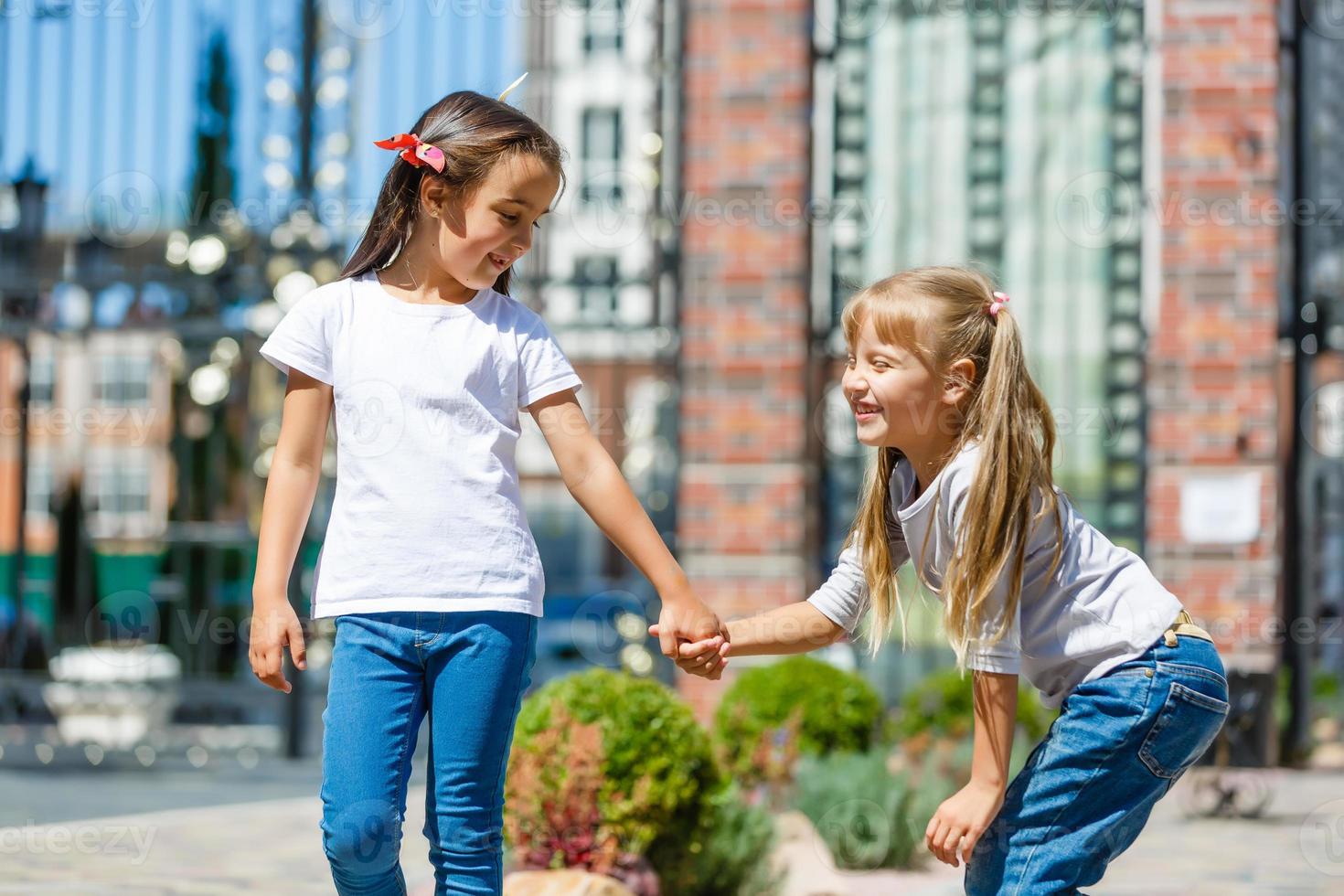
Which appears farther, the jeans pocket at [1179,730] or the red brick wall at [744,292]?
the red brick wall at [744,292]

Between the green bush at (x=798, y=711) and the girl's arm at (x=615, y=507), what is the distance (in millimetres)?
2885

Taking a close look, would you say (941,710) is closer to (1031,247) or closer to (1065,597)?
(1031,247)

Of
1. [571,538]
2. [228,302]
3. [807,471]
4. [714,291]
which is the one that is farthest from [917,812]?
[571,538]

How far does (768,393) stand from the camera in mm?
6348

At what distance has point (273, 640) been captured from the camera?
2115 millimetres

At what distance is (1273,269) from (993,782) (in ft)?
16.5

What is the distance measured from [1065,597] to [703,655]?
0.57m

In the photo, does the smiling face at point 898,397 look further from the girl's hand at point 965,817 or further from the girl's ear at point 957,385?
the girl's hand at point 965,817

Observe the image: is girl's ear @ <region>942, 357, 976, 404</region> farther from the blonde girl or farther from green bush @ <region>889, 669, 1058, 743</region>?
green bush @ <region>889, 669, 1058, 743</region>

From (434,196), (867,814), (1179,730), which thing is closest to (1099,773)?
(1179,730)

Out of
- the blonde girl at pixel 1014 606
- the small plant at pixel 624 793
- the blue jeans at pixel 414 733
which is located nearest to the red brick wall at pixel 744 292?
the small plant at pixel 624 793

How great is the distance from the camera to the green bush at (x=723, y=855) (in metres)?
3.64

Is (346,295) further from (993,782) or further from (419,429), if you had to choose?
(993,782)

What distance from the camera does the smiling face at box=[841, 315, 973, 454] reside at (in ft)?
7.00
